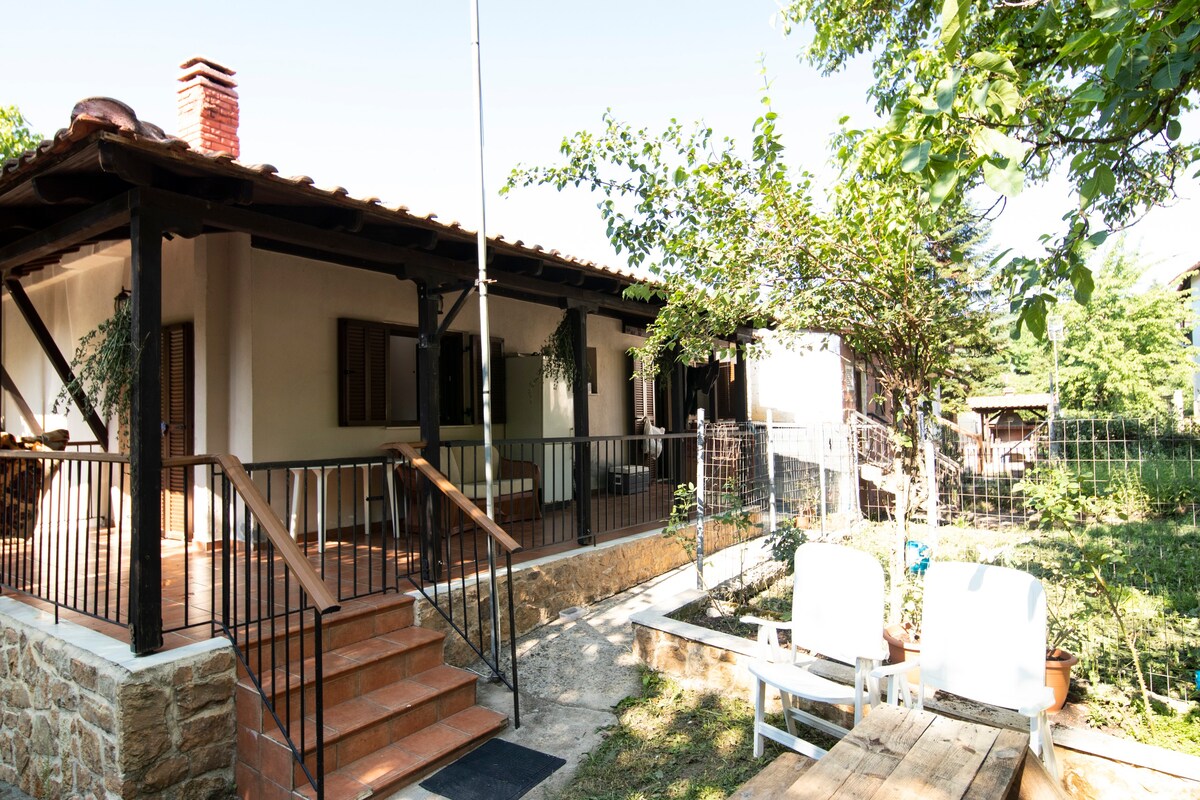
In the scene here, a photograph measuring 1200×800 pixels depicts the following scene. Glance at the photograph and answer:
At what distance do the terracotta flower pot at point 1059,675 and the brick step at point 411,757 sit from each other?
9.40ft

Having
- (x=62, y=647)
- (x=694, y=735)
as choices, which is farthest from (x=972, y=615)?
(x=62, y=647)

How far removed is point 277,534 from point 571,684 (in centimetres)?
216

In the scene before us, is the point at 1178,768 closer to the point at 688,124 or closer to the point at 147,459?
the point at 688,124

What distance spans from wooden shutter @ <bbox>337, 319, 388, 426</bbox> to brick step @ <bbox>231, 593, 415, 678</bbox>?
2.46 metres

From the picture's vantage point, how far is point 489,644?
4949 mm

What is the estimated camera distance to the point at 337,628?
13.1 ft

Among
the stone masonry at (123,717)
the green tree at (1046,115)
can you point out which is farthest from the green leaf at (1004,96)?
the stone masonry at (123,717)

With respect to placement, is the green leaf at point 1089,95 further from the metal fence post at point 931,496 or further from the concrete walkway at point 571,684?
the metal fence post at point 931,496

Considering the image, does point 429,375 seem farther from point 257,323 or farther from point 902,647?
point 902,647

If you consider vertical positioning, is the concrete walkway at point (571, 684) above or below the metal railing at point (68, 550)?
below

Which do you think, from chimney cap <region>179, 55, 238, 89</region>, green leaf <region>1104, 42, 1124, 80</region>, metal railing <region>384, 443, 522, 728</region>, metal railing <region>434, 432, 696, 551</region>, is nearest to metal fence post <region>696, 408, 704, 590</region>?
metal railing <region>434, 432, 696, 551</region>

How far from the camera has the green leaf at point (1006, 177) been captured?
177cm

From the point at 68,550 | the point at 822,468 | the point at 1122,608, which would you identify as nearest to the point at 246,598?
the point at 68,550

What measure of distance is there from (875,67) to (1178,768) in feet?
18.9
